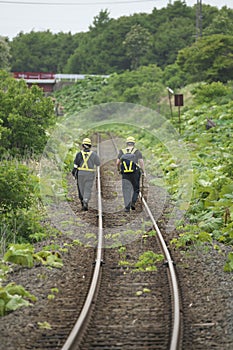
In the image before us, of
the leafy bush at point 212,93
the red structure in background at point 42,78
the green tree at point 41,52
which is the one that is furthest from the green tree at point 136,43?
the leafy bush at point 212,93

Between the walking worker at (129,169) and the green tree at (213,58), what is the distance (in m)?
28.4

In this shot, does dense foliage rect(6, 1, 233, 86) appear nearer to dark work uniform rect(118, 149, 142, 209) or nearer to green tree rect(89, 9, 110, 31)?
green tree rect(89, 9, 110, 31)

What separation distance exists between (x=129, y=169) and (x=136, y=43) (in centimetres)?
6322

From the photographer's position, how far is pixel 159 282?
1032 cm

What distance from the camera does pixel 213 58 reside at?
44344 mm

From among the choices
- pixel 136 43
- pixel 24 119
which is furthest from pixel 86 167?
pixel 136 43

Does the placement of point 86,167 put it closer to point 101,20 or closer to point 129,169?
point 129,169

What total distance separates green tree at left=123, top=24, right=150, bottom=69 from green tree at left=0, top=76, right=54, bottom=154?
5457 cm

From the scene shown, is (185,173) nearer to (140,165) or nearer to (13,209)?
(140,165)

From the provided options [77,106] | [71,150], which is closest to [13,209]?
[71,150]

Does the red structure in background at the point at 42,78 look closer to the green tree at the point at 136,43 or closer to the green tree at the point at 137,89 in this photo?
the green tree at the point at 137,89

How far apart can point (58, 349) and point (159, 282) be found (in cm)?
315

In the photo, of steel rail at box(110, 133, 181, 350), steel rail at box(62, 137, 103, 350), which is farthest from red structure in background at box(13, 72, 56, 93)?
steel rail at box(110, 133, 181, 350)

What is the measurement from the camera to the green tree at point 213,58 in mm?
43438
